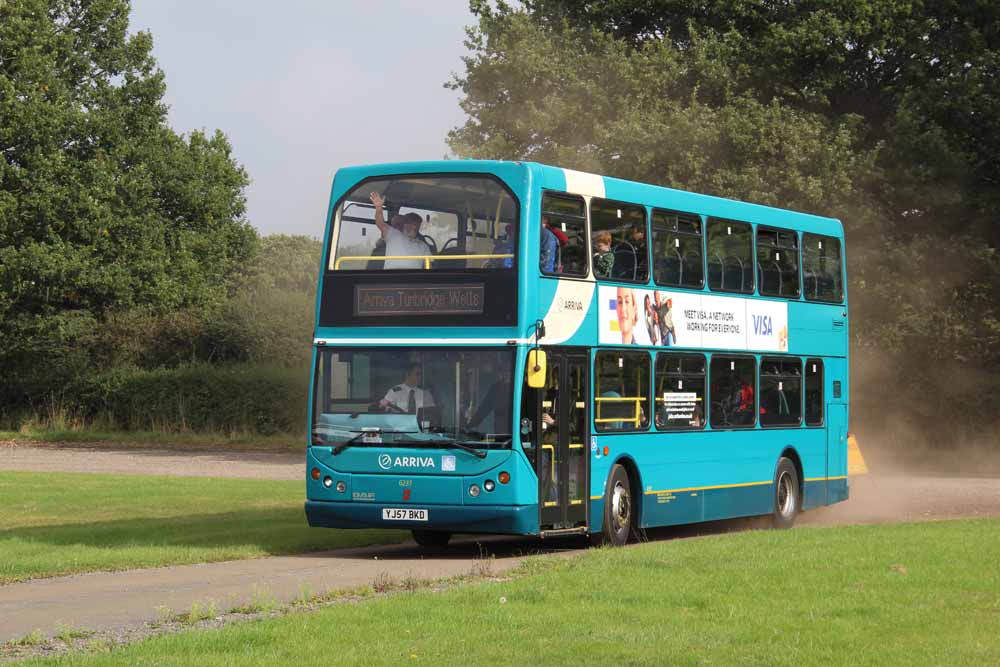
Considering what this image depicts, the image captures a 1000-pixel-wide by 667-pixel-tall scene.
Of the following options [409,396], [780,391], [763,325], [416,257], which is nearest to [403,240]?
[416,257]

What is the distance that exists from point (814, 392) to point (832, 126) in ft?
51.5

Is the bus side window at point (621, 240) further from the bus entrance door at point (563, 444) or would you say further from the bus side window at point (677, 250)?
the bus entrance door at point (563, 444)

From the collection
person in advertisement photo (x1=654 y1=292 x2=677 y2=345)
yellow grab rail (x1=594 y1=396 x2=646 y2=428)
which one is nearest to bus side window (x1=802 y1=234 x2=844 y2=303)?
person in advertisement photo (x1=654 y1=292 x2=677 y2=345)

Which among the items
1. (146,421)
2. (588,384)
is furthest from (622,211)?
(146,421)

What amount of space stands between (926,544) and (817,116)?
2178 centimetres

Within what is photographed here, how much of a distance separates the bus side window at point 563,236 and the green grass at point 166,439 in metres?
25.1

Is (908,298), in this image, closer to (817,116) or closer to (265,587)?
(817,116)

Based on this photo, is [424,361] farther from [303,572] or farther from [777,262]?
[777,262]

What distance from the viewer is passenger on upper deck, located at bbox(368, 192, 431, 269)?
→ 17.6 meters

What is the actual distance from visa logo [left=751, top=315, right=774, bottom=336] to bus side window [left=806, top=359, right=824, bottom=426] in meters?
1.48

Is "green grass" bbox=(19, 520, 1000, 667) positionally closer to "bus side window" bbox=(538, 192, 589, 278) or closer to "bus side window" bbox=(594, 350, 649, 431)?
"bus side window" bbox=(594, 350, 649, 431)

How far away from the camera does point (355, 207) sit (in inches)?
712

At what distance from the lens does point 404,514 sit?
17.4m

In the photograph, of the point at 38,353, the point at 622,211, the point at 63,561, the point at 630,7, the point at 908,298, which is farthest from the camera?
the point at 38,353
